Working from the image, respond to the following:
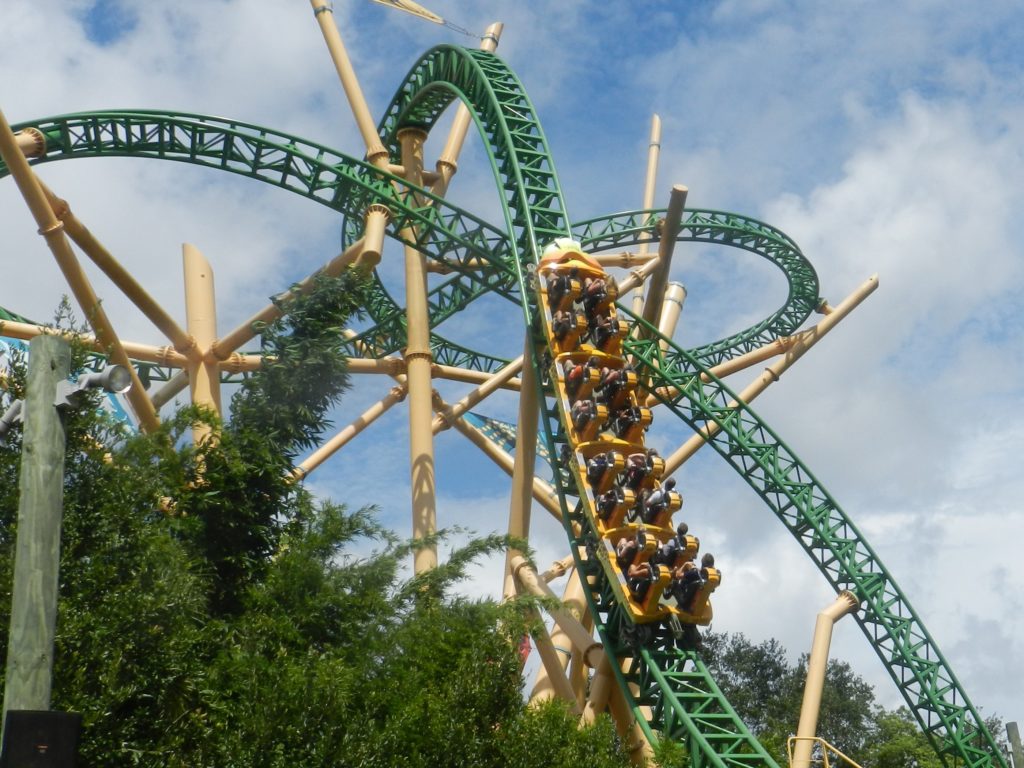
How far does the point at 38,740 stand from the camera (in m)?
3.34

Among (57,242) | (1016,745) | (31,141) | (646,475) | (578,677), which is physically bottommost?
(1016,745)

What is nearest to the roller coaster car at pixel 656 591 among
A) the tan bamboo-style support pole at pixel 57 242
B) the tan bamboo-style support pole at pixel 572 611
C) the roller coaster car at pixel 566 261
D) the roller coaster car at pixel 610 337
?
the tan bamboo-style support pole at pixel 572 611

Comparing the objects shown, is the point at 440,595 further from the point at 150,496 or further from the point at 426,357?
the point at 426,357

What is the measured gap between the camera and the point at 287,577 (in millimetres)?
6938

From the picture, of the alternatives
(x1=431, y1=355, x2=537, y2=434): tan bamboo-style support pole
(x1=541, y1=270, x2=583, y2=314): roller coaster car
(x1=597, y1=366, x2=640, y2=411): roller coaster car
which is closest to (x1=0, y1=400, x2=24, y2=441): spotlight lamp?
(x1=597, y1=366, x2=640, y2=411): roller coaster car

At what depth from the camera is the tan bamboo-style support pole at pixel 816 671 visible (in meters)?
11.1

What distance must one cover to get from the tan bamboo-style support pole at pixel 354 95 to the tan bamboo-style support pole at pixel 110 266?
2960 millimetres

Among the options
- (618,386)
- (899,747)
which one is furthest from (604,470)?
(899,747)

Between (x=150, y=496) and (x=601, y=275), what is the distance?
5.49m

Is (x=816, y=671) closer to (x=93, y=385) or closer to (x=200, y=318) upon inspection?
(x=200, y=318)

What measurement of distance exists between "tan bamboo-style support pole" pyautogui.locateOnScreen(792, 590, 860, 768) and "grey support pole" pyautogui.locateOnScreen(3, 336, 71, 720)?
7.72 meters

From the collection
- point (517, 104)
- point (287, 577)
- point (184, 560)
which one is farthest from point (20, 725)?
point (517, 104)

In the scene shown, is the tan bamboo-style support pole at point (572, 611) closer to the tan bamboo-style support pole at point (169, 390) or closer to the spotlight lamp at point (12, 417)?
the tan bamboo-style support pole at point (169, 390)

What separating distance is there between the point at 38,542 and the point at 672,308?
37.3ft
